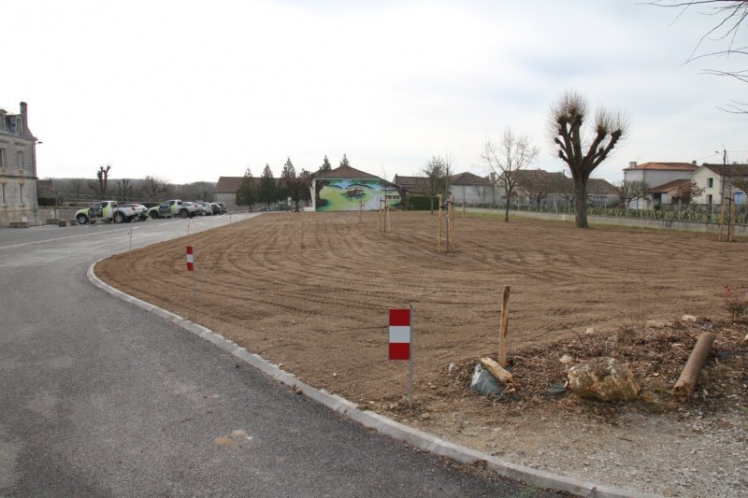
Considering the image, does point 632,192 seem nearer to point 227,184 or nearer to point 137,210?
point 137,210

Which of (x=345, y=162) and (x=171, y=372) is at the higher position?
(x=345, y=162)

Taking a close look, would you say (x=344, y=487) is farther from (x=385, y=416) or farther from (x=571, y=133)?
(x=571, y=133)

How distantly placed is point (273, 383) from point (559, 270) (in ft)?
36.0

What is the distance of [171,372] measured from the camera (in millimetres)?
6961

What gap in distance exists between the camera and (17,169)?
175ft

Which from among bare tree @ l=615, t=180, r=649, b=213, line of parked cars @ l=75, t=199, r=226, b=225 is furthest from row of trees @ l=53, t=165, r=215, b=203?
bare tree @ l=615, t=180, r=649, b=213

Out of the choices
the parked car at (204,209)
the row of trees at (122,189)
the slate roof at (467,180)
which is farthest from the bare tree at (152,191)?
the slate roof at (467,180)

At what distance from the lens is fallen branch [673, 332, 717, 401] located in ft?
17.4

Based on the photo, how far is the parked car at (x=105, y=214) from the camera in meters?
49.1

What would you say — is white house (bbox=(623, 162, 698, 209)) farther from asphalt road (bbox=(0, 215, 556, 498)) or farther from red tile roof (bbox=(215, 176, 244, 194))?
asphalt road (bbox=(0, 215, 556, 498))

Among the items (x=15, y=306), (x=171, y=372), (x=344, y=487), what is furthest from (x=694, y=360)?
(x=15, y=306)

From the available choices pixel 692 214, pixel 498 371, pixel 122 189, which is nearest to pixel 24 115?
pixel 122 189

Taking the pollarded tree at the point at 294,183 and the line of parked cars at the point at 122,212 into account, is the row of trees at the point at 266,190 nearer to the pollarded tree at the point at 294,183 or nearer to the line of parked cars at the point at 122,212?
the pollarded tree at the point at 294,183

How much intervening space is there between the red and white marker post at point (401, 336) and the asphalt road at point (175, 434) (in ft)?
2.69
